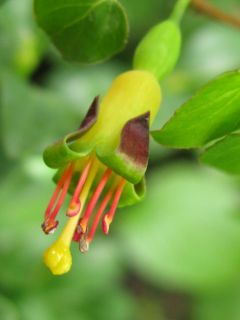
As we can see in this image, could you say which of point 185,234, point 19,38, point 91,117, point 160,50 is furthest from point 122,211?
point 91,117

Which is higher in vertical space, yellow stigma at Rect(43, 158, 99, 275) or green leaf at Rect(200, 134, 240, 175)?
yellow stigma at Rect(43, 158, 99, 275)

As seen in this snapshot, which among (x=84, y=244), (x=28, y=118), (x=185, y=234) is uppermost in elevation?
(x=84, y=244)

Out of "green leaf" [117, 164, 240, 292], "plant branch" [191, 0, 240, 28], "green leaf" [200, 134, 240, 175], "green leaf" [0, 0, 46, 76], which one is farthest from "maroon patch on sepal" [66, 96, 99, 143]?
"green leaf" [117, 164, 240, 292]

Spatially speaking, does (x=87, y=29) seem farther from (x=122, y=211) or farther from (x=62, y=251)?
(x=122, y=211)

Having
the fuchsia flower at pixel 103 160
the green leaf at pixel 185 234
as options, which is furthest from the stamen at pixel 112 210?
the green leaf at pixel 185 234

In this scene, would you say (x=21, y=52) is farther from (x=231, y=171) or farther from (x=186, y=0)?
(x=231, y=171)

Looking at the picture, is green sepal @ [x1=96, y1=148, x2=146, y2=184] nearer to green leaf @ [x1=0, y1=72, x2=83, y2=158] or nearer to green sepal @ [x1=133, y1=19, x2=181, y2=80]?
green sepal @ [x1=133, y1=19, x2=181, y2=80]

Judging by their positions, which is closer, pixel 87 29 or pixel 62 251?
pixel 62 251

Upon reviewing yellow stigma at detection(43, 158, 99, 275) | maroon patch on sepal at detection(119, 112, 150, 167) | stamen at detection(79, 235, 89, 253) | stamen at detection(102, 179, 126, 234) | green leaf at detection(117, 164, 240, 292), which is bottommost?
green leaf at detection(117, 164, 240, 292)
